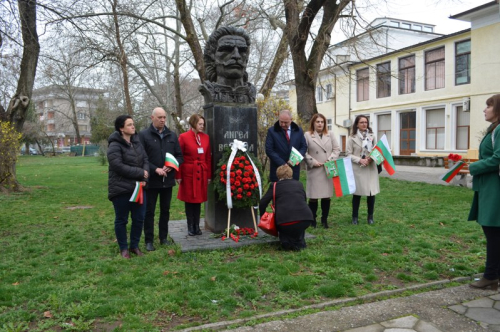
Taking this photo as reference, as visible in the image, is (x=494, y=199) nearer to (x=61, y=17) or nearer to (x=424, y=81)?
(x=61, y=17)

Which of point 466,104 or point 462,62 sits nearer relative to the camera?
point 466,104

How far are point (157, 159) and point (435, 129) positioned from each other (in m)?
25.7

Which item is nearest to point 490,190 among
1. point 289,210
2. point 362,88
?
point 289,210

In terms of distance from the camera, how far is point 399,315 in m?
3.62

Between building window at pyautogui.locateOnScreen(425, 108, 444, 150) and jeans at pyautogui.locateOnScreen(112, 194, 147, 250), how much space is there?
2548 centimetres

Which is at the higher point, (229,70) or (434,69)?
(434,69)

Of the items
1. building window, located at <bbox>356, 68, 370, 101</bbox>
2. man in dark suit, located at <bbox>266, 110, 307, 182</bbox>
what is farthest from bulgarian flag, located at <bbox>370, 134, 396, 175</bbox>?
building window, located at <bbox>356, 68, 370, 101</bbox>

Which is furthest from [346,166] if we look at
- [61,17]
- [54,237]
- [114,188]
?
[61,17]

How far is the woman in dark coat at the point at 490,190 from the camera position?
3.98 meters

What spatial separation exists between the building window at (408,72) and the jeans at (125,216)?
1059 inches

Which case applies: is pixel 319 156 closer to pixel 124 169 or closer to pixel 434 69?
pixel 124 169

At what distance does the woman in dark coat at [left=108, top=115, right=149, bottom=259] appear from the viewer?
5164mm

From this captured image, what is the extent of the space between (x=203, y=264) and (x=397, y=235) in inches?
128

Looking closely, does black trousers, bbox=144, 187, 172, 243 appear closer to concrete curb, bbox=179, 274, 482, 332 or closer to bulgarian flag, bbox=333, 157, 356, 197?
concrete curb, bbox=179, 274, 482, 332
